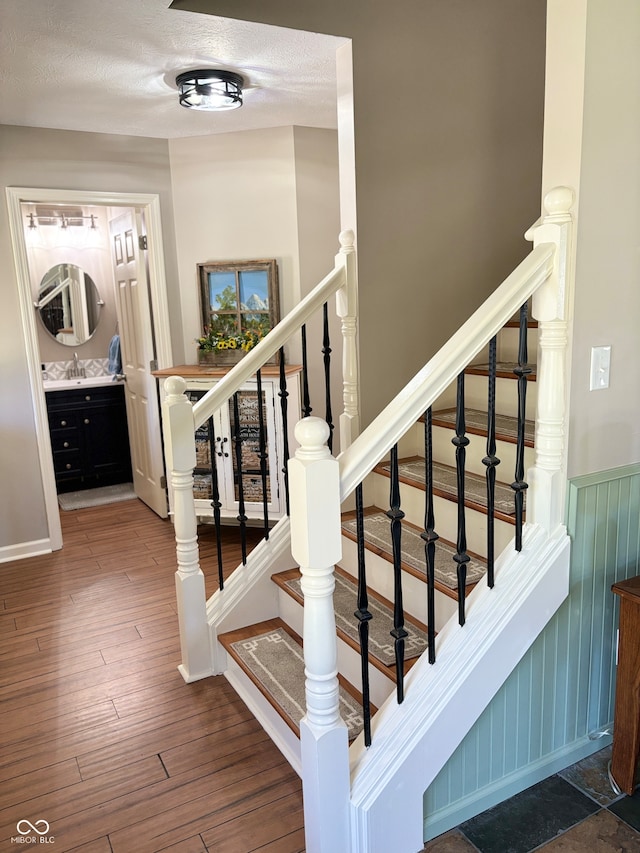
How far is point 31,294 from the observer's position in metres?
3.92

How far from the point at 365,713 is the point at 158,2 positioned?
243 centimetres

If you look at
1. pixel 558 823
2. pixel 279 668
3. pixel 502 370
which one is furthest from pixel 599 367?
pixel 279 668

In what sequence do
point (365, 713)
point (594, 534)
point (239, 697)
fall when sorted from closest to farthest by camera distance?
1. point (365, 713)
2. point (594, 534)
3. point (239, 697)

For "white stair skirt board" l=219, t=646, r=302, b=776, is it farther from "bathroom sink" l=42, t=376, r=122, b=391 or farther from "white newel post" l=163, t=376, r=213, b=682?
"bathroom sink" l=42, t=376, r=122, b=391

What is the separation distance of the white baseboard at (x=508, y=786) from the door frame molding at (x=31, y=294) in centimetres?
308

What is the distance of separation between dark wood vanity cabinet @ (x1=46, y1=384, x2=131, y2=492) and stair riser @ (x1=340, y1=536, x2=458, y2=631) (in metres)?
3.52

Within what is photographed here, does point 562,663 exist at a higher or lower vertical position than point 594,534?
lower

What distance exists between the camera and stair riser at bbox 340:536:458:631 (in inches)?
81.8

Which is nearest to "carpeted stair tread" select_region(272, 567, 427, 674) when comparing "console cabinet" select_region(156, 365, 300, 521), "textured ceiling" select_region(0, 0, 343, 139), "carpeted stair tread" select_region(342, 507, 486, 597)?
"carpeted stair tread" select_region(342, 507, 486, 597)

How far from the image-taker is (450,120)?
292cm

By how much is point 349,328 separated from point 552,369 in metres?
1.19

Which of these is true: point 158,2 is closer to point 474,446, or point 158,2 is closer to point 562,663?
point 474,446

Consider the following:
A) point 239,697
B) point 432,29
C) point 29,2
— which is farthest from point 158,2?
point 239,697

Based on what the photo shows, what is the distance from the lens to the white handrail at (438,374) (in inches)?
60.7
